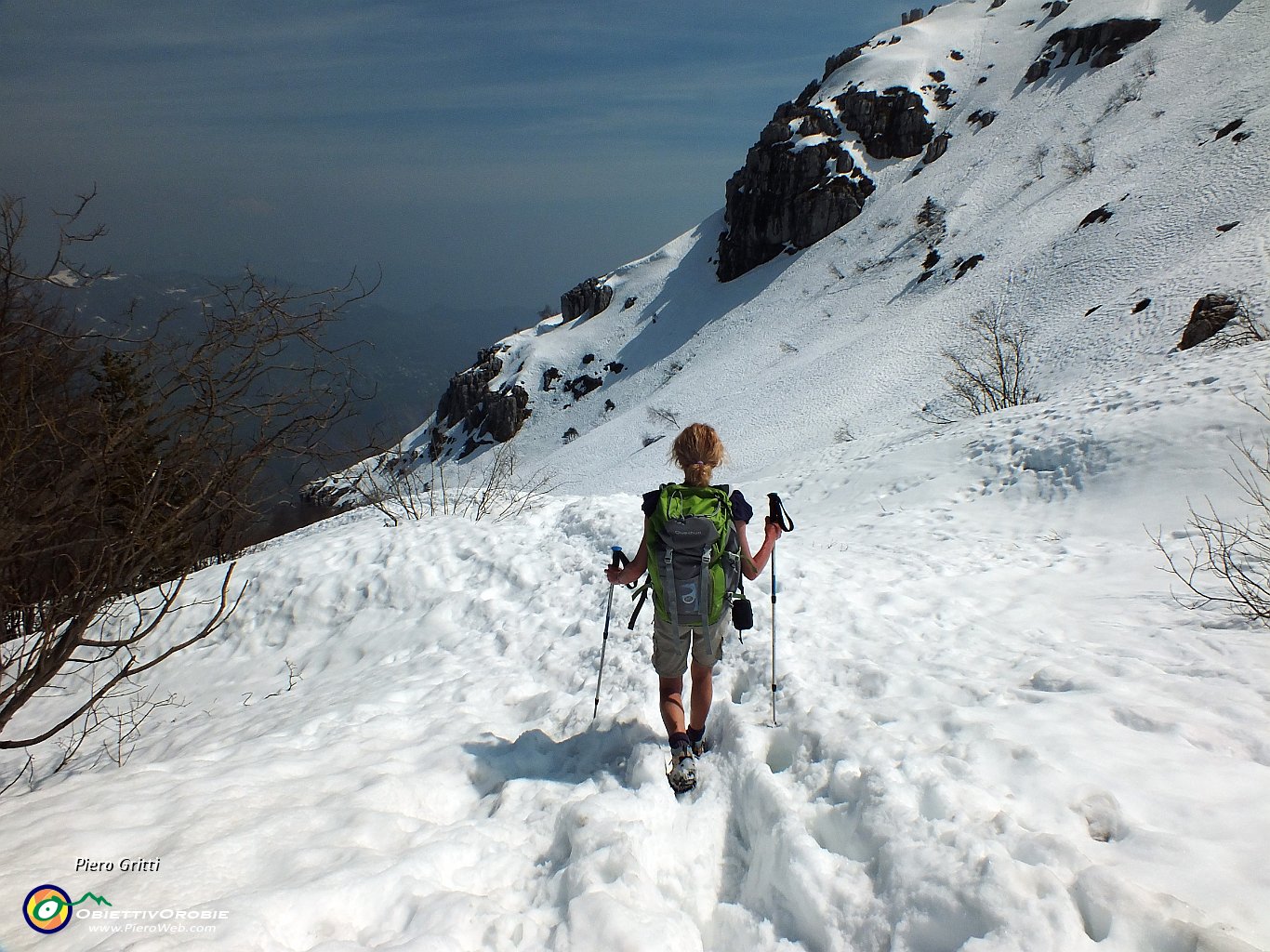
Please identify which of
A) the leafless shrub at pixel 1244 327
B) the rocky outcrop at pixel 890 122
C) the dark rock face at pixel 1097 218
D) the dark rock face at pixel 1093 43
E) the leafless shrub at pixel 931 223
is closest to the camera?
the leafless shrub at pixel 1244 327

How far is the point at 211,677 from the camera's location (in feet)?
24.0

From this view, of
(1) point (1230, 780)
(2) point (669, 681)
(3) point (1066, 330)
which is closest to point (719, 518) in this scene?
(2) point (669, 681)

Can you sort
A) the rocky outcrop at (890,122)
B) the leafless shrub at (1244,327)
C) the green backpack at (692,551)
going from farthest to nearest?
the rocky outcrop at (890,122)
the leafless shrub at (1244,327)
the green backpack at (692,551)

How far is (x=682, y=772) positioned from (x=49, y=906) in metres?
2.86

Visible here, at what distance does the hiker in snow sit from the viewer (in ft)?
12.3

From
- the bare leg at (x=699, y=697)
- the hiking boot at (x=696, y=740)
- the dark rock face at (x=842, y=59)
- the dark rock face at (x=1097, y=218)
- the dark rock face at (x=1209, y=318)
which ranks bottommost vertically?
the hiking boot at (x=696, y=740)

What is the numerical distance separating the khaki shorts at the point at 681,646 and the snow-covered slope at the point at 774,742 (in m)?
0.59

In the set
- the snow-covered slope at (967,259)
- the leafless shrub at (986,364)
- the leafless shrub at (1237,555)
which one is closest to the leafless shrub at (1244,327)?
the snow-covered slope at (967,259)

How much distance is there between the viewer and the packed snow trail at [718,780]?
2596mm

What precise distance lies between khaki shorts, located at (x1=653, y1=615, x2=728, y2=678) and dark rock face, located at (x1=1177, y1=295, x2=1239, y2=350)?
19.7 meters

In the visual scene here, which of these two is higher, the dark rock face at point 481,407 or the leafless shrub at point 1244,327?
the dark rock face at point 481,407

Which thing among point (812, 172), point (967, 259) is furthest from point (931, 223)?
point (812, 172)

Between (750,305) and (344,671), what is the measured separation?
189ft

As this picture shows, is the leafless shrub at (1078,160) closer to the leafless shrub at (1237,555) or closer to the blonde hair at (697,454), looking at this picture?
the leafless shrub at (1237,555)
